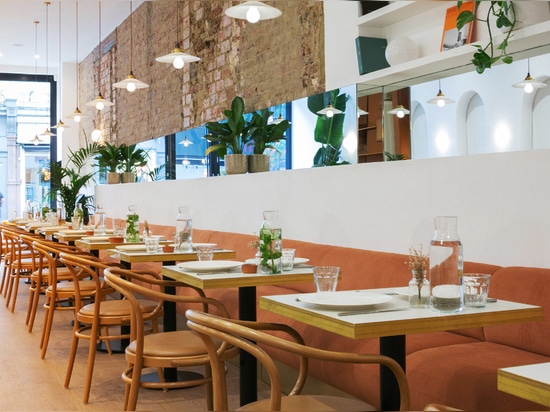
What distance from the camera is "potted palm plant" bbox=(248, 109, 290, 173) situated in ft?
A: 20.2

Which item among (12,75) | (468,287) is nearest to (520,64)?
(468,287)

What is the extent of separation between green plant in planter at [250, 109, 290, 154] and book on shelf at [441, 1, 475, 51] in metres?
2.17

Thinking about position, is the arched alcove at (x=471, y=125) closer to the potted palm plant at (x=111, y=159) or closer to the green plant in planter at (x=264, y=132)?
the green plant in planter at (x=264, y=132)

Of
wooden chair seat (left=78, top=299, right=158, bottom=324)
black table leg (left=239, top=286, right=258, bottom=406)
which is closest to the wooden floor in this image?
wooden chair seat (left=78, top=299, right=158, bottom=324)

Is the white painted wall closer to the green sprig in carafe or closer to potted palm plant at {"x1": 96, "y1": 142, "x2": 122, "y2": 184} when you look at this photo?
the green sprig in carafe

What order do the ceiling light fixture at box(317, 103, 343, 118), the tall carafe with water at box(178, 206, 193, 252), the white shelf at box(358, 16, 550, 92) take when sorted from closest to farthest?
the white shelf at box(358, 16, 550, 92), the tall carafe with water at box(178, 206, 193, 252), the ceiling light fixture at box(317, 103, 343, 118)

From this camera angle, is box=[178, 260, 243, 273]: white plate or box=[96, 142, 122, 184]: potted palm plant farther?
box=[96, 142, 122, 184]: potted palm plant

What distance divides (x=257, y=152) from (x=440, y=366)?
4.02 meters

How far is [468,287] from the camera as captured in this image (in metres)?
2.20

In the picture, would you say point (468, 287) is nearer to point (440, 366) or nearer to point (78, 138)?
point (440, 366)

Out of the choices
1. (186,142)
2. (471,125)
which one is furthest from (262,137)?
(471,125)

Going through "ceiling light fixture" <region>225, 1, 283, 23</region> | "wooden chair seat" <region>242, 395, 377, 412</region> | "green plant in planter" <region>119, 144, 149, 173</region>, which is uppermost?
"ceiling light fixture" <region>225, 1, 283, 23</region>

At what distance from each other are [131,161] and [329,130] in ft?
18.4

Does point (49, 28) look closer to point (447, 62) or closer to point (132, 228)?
point (132, 228)
